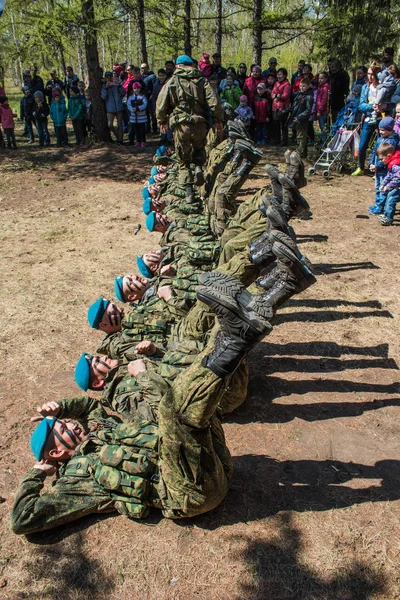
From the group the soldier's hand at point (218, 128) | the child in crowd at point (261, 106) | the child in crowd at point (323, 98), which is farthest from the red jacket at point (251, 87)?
the soldier's hand at point (218, 128)

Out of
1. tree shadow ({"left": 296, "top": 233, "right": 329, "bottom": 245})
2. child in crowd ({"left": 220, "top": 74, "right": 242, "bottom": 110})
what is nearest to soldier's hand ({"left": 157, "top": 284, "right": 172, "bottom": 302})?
tree shadow ({"left": 296, "top": 233, "right": 329, "bottom": 245})

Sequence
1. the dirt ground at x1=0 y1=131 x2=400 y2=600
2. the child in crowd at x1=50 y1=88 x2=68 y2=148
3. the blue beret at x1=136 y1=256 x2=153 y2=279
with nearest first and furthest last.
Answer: the dirt ground at x1=0 y1=131 x2=400 y2=600, the blue beret at x1=136 y1=256 x2=153 y2=279, the child in crowd at x1=50 y1=88 x2=68 y2=148

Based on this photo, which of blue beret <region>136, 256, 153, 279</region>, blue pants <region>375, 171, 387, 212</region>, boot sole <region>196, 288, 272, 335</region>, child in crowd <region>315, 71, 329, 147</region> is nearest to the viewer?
boot sole <region>196, 288, 272, 335</region>

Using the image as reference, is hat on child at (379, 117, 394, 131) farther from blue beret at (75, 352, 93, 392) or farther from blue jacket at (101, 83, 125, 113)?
blue jacket at (101, 83, 125, 113)

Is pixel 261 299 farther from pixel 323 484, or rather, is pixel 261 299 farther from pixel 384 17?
pixel 384 17

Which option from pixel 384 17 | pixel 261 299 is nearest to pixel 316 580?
pixel 261 299

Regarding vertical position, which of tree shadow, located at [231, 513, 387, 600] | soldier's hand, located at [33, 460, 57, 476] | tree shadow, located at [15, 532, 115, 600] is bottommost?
tree shadow, located at [231, 513, 387, 600]

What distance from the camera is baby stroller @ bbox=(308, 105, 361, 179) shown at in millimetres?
11203

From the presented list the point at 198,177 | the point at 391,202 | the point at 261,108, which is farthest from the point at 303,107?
the point at 198,177

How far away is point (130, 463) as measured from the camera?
122 inches

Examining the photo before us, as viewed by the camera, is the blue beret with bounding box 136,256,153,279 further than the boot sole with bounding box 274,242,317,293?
Yes

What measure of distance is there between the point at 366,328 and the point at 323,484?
8.35ft

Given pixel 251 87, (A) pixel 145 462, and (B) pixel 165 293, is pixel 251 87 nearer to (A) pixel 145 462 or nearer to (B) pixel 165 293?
(B) pixel 165 293

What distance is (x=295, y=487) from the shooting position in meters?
3.45
